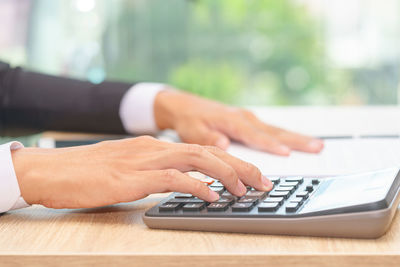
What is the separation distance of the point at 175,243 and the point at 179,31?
329cm

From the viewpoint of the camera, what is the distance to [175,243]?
48 centimetres

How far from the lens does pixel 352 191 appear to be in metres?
0.54

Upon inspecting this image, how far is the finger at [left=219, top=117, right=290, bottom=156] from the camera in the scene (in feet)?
2.91

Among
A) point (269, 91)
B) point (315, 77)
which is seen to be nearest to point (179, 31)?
point (269, 91)

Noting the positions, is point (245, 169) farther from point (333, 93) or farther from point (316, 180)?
point (333, 93)

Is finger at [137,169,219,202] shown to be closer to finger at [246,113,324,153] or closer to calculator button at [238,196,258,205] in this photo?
calculator button at [238,196,258,205]

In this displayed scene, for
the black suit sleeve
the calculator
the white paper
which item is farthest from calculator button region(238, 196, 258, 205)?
the black suit sleeve

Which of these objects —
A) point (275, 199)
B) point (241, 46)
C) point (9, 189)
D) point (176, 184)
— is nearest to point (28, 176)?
point (9, 189)

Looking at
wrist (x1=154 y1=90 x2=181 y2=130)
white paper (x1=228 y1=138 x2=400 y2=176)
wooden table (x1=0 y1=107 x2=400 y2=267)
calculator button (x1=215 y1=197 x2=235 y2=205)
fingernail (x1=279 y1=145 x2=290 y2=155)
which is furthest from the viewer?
wrist (x1=154 y1=90 x2=181 y2=130)

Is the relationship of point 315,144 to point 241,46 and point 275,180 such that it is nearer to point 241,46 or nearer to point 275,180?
point 275,180

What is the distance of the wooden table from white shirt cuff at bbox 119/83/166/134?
62cm

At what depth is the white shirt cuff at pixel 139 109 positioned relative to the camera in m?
1.16

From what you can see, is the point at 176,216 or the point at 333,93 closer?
the point at 176,216

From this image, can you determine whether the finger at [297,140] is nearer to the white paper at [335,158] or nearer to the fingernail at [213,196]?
the white paper at [335,158]
